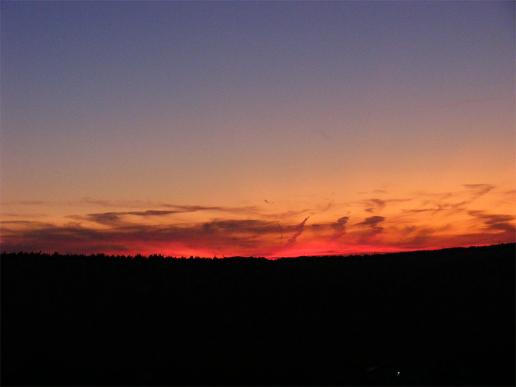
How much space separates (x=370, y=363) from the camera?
19000 mm

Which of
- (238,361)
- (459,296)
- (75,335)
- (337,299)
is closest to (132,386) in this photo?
(238,361)

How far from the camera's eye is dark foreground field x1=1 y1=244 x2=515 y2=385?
723 inches

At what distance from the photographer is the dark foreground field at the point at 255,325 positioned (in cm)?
1838

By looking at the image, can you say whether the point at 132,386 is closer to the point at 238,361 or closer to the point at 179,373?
the point at 179,373

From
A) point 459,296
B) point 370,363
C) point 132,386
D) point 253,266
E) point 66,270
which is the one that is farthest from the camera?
point 253,266

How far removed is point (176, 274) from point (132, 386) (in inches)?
591

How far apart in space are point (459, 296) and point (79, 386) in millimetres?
15867

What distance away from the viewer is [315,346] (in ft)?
68.9

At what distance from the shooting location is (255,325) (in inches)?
907

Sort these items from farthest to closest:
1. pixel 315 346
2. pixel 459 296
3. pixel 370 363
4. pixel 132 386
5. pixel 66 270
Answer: pixel 66 270
pixel 459 296
pixel 315 346
pixel 370 363
pixel 132 386

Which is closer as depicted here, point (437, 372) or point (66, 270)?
point (437, 372)

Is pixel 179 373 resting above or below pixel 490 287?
below

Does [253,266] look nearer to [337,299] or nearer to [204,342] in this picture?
[337,299]

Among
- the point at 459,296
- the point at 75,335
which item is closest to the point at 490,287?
the point at 459,296
